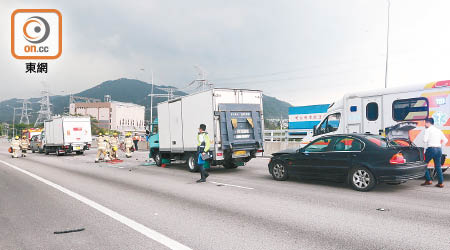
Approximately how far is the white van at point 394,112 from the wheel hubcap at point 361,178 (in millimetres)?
2594

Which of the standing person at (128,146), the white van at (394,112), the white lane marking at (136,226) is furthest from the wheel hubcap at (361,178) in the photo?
the standing person at (128,146)

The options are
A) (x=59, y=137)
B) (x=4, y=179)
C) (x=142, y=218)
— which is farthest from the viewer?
(x=59, y=137)

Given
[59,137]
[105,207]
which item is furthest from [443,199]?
[59,137]

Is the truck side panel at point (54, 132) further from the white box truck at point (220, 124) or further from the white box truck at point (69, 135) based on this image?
the white box truck at point (220, 124)

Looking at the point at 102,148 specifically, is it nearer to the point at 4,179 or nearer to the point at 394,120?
the point at 4,179

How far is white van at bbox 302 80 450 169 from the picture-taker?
922 cm

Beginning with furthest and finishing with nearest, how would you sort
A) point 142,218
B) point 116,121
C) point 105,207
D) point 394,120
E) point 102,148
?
1. point 116,121
2. point 102,148
3. point 394,120
4. point 105,207
5. point 142,218

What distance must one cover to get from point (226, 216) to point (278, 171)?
4.35 metres

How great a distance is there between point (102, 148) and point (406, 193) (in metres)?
15.3

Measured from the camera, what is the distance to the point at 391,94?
1016 centimetres

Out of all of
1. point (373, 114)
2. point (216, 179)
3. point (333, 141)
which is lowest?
point (216, 179)

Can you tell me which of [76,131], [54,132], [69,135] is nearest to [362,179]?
[69,135]

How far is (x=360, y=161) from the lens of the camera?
7883 millimetres

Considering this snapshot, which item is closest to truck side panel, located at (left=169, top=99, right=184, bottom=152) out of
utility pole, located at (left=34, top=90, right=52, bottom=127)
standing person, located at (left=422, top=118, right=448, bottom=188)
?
standing person, located at (left=422, top=118, right=448, bottom=188)
